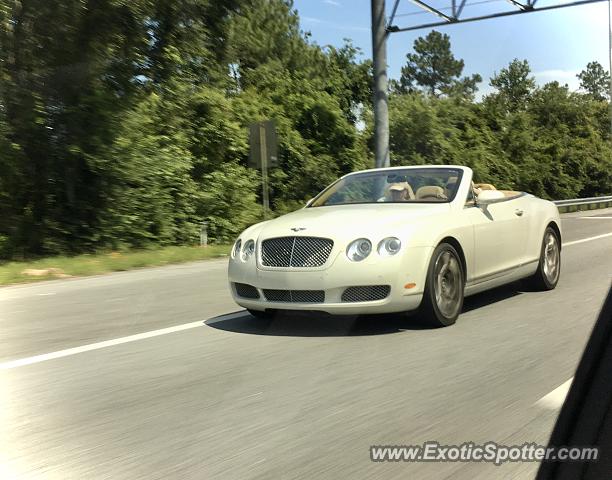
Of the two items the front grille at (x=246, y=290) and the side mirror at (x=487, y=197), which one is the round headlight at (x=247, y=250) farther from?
the side mirror at (x=487, y=197)

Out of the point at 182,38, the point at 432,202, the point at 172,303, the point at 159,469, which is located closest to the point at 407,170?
the point at 432,202

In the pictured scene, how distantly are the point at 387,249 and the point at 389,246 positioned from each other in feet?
0.11

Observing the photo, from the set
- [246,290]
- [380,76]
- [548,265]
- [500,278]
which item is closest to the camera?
[246,290]

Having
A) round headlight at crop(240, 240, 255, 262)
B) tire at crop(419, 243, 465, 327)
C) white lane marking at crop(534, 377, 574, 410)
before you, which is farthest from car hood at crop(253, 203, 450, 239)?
white lane marking at crop(534, 377, 574, 410)

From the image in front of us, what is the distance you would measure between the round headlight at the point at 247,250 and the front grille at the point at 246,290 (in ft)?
0.83

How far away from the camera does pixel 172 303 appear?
332 inches

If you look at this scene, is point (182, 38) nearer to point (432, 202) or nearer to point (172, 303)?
point (172, 303)

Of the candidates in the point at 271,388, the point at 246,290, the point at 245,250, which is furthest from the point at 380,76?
the point at 271,388

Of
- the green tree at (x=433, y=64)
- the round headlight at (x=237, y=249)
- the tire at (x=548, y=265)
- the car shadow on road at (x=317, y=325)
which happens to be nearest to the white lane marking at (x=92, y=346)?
the car shadow on road at (x=317, y=325)

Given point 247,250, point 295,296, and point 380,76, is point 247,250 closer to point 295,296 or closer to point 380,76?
point 295,296

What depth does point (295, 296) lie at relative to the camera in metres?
6.00

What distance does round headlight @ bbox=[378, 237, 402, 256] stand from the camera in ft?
19.1

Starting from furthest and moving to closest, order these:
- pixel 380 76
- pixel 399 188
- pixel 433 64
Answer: pixel 433 64, pixel 380 76, pixel 399 188

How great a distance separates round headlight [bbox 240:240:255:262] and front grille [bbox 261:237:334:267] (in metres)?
0.16
